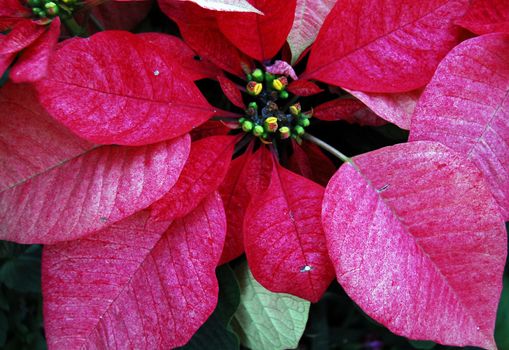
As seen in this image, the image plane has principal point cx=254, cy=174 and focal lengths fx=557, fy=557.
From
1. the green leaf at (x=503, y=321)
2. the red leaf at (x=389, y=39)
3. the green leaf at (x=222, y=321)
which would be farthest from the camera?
the green leaf at (x=503, y=321)

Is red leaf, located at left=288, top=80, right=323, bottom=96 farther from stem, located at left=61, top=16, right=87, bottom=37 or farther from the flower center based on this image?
stem, located at left=61, top=16, right=87, bottom=37

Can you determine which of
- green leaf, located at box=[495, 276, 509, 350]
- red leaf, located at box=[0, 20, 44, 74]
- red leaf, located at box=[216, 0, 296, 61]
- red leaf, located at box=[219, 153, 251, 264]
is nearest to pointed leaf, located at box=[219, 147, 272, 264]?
red leaf, located at box=[219, 153, 251, 264]

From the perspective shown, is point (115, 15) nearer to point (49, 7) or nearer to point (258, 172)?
point (49, 7)

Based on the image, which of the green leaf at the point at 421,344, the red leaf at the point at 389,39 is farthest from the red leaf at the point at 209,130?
the green leaf at the point at 421,344

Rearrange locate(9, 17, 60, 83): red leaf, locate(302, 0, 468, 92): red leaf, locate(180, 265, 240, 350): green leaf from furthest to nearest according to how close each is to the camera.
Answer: locate(180, 265, 240, 350): green leaf → locate(302, 0, 468, 92): red leaf → locate(9, 17, 60, 83): red leaf

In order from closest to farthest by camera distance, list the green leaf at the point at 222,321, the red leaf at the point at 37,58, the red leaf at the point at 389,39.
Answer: the red leaf at the point at 37,58
the red leaf at the point at 389,39
the green leaf at the point at 222,321

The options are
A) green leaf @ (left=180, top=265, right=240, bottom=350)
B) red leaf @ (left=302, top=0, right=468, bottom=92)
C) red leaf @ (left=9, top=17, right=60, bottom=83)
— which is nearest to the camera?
red leaf @ (left=9, top=17, right=60, bottom=83)

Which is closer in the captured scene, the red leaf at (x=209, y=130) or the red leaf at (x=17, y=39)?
the red leaf at (x=17, y=39)

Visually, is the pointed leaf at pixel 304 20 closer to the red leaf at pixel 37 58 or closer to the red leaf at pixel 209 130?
the red leaf at pixel 209 130
